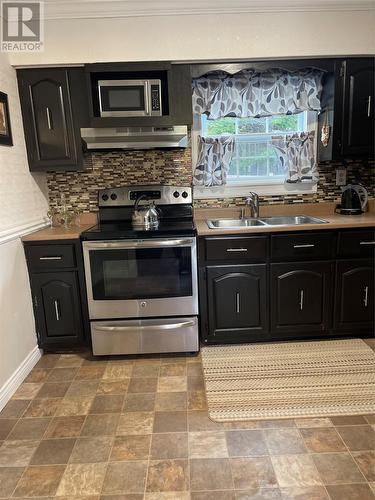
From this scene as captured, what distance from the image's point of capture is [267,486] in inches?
54.2

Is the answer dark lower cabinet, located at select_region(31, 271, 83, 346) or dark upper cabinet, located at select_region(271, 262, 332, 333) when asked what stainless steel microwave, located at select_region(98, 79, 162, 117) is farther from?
dark upper cabinet, located at select_region(271, 262, 332, 333)

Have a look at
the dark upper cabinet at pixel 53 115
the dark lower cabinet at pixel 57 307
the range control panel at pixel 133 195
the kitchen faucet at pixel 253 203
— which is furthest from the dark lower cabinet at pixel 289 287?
the dark upper cabinet at pixel 53 115

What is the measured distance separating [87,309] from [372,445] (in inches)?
72.6

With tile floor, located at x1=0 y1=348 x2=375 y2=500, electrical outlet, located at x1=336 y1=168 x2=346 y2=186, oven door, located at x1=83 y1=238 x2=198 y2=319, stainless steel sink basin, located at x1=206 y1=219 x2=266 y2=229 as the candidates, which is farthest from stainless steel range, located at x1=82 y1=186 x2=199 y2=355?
electrical outlet, located at x1=336 y1=168 x2=346 y2=186

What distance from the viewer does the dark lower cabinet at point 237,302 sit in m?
2.38

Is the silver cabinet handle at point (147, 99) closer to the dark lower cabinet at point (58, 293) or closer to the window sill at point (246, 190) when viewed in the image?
the window sill at point (246, 190)

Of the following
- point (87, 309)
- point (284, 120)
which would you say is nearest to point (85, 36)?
point (284, 120)

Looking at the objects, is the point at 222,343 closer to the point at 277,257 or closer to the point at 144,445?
the point at 277,257

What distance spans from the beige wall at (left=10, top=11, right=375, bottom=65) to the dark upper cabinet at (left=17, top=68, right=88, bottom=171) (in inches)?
4.2

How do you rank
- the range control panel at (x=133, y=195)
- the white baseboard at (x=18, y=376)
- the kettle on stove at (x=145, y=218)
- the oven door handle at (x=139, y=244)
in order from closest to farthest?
1. the white baseboard at (x=18, y=376)
2. the oven door handle at (x=139, y=244)
3. the kettle on stove at (x=145, y=218)
4. the range control panel at (x=133, y=195)

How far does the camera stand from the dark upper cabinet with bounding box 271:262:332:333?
7.86 ft

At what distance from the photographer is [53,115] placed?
2.42 meters

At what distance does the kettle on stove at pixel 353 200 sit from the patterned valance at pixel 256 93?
704 mm

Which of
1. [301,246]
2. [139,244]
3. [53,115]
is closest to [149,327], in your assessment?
[139,244]
